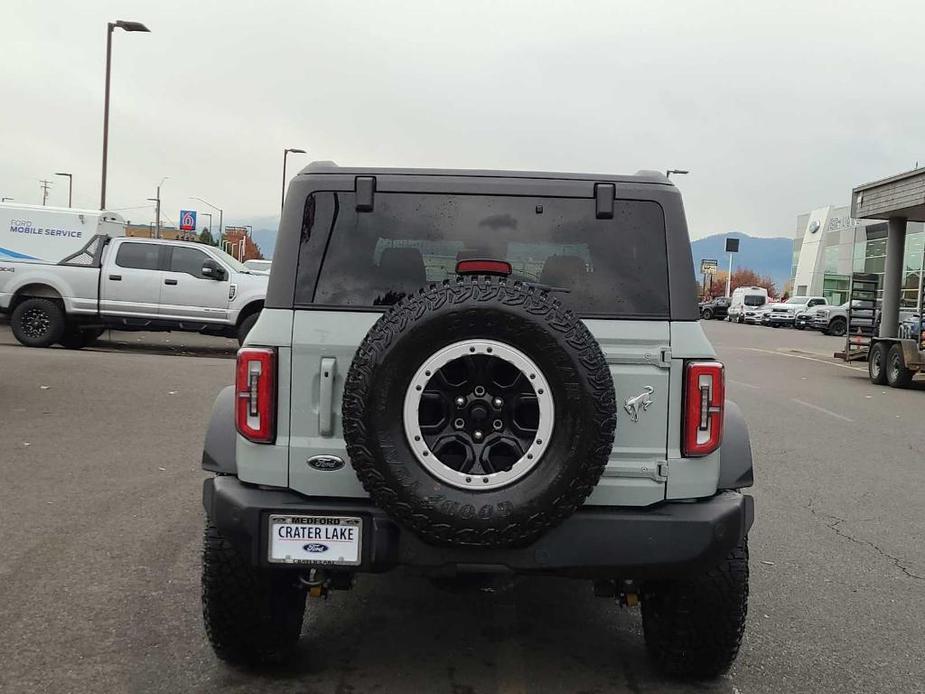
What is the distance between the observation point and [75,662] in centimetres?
358

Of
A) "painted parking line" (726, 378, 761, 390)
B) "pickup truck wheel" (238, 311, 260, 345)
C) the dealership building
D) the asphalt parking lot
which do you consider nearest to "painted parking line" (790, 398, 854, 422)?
"painted parking line" (726, 378, 761, 390)

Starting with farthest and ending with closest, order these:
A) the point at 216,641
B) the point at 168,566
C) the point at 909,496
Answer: the point at 909,496, the point at 168,566, the point at 216,641

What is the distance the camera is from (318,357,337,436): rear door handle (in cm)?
326

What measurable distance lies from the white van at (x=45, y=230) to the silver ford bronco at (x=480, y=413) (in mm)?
18140

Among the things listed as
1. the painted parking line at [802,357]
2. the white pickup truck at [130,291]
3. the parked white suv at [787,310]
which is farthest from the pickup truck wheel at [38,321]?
the parked white suv at [787,310]

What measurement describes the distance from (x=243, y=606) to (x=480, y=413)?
1.22m

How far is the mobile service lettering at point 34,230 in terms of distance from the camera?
64.4 ft

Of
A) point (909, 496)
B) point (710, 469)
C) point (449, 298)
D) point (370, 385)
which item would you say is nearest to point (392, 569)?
point (370, 385)

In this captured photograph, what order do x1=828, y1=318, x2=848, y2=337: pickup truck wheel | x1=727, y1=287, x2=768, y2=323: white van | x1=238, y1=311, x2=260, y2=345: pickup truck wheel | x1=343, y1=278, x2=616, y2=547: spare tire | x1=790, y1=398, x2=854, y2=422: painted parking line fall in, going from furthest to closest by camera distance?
x1=727, y1=287, x2=768, y2=323: white van < x1=828, y1=318, x2=848, y2=337: pickup truck wheel < x1=238, y1=311, x2=260, y2=345: pickup truck wheel < x1=790, y1=398, x2=854, y2=422: painted parking line < x1=343, y1=278, x2=616, y2=547: spare tire

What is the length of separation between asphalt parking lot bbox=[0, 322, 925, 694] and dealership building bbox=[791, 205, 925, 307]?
48.5 metres

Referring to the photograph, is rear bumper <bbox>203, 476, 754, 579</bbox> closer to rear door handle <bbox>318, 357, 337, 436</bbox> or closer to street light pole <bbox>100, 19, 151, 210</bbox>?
rear door handle <bbox>318, 357, 337, 436</bbox>

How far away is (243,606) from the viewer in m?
3.40

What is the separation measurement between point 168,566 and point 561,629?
215 cm

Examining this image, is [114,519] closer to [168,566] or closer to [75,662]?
[168,566]
